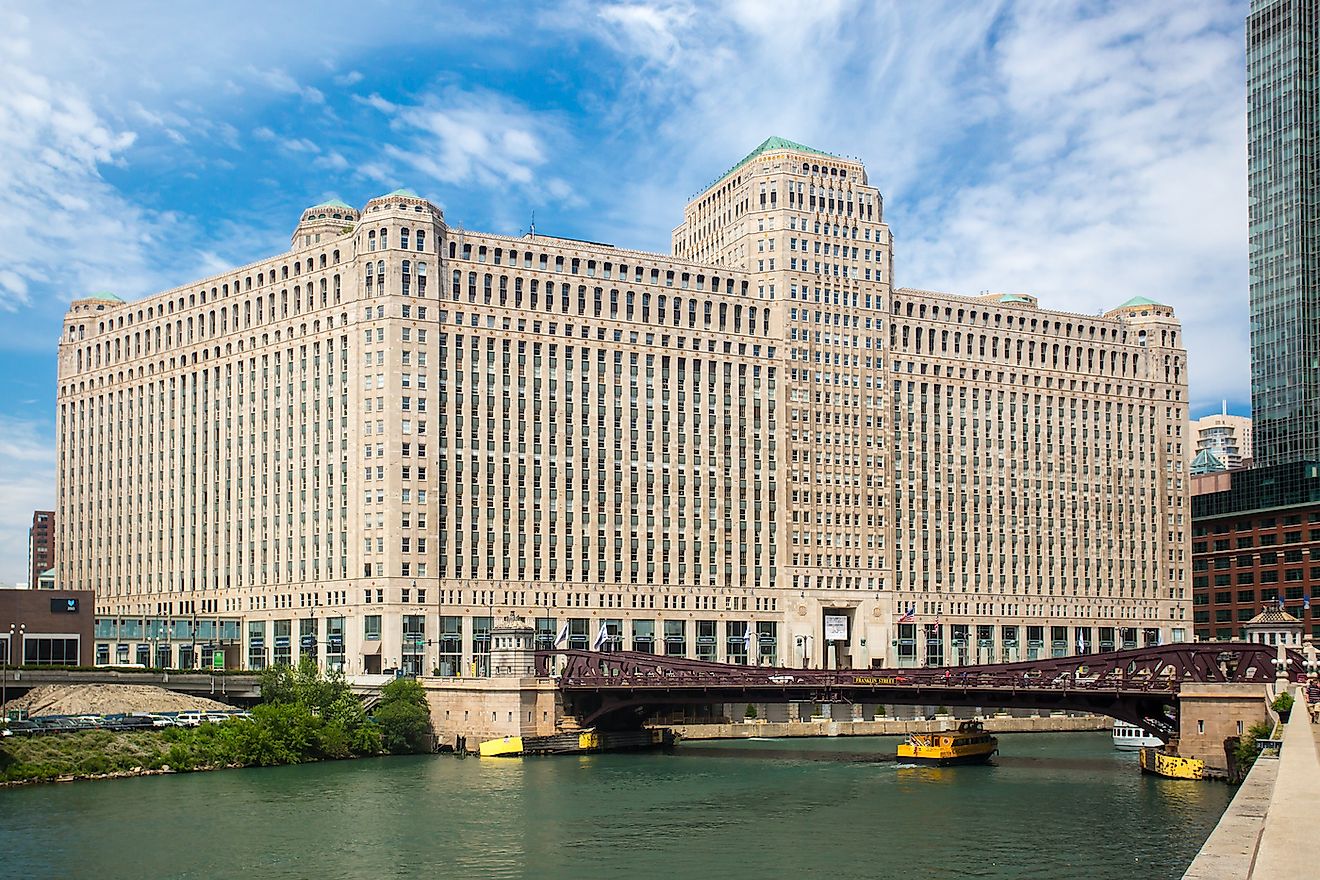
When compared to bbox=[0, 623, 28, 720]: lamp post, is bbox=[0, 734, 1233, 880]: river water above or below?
below

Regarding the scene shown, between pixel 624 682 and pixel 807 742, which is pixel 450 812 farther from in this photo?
pixel 807 742

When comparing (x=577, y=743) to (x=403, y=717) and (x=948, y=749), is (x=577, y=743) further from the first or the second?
(x=948, y=749)

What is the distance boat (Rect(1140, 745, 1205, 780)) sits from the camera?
13262cm

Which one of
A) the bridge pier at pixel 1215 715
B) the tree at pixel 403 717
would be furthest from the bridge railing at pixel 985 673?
the tree at pixel 403 717

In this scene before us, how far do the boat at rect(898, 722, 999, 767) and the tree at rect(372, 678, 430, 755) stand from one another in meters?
51.0

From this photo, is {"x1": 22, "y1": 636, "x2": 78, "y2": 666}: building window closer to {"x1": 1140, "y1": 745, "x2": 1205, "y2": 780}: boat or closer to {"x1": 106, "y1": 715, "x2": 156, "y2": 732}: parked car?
{"x1": 106, "y1": 715, "x2": 156, "y2": 732}: parked car

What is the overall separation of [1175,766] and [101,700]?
104 meters

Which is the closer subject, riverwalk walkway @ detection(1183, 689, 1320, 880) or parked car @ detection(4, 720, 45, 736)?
riverwalk walkway @ detection(1183, 689, 1320, 880)

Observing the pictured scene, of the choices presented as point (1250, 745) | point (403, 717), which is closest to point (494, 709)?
point (403, 717)

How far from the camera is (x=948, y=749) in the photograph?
15525cm

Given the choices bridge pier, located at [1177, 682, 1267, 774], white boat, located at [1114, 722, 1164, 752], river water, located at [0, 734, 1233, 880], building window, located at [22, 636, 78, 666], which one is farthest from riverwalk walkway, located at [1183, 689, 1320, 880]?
building window, located at [22, 636, 78, 666]

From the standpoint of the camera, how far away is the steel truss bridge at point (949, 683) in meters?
142

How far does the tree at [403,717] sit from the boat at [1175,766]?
75045mm

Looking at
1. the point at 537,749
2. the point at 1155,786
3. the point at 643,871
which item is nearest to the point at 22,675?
the point at 537,749
